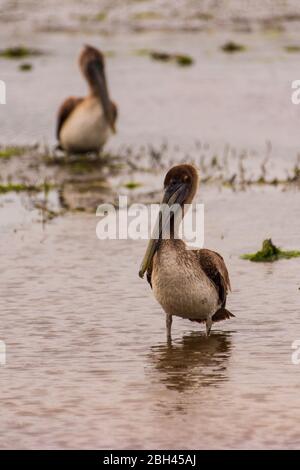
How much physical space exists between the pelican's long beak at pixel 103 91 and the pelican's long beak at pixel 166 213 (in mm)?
8214

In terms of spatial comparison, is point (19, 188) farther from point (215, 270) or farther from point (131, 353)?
point (131, 353)

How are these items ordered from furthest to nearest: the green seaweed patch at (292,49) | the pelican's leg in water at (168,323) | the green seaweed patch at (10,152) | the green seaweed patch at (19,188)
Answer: the green seaweed patch at (292,49), the green seaweed patch at (10,152), the green seaweed patch at (19,188), the pelican's leg in water at (168,323)

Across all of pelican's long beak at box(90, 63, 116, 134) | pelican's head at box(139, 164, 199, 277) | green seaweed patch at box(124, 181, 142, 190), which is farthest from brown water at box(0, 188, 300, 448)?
pelican's long beak at box(90, 63, 116, 134)

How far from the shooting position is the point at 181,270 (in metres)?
9.04

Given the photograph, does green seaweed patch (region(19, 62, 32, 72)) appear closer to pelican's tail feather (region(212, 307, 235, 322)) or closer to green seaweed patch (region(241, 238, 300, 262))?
green seaweed patch (region(241, 238, 300, 262))

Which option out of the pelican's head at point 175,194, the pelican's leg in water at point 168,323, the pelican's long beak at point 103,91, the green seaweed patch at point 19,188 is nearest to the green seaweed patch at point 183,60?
the pelican's long beak at point 103,91

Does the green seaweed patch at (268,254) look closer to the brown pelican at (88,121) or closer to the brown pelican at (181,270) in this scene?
the brown pelican at (181,270)

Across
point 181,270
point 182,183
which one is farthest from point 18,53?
point 181,270

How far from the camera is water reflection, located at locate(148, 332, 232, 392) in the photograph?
8320 mm

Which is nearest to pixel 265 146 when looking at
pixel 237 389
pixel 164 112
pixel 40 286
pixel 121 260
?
pixel 164 112

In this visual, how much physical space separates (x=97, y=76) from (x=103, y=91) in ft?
1.58

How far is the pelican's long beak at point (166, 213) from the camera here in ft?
30.2
